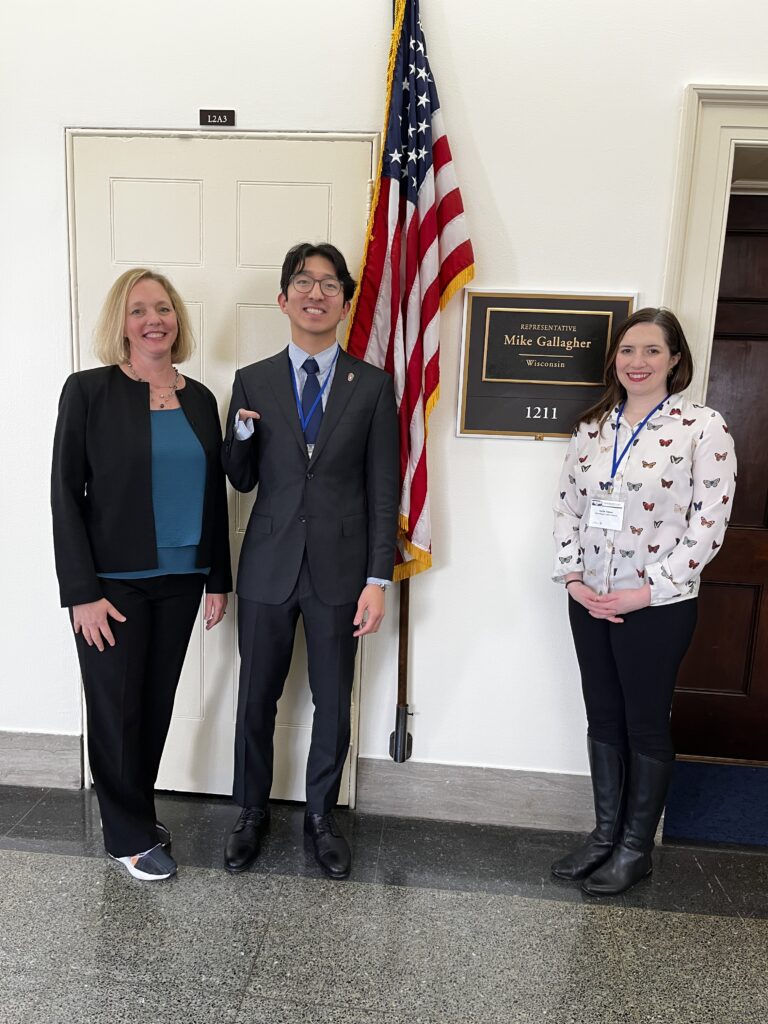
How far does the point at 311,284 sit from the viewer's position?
6.60ft

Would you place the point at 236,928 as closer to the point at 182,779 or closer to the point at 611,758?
the point at 182,779

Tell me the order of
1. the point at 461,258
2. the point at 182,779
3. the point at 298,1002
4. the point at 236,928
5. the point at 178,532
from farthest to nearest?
the point at 182,779, the point at 461,258, the point at 178,532, the point at 236,928, the point at 298,1002

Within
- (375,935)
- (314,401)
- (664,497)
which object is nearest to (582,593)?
(664,497)

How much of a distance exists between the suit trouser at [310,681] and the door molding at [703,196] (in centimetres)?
136

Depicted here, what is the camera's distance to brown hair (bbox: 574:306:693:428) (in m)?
1.98

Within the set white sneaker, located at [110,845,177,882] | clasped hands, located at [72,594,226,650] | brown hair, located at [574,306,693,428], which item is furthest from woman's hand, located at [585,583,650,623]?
white sneaker, located at [110,845,177,882]

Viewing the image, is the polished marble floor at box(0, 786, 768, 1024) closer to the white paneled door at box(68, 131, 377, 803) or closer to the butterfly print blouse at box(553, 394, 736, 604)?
the butterfly print blouse at box(553, 394, 736, 604)

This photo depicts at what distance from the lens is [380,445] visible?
2.09 meters

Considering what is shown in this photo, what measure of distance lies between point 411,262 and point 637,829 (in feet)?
5.99

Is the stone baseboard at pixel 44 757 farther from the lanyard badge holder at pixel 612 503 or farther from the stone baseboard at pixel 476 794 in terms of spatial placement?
the lanyard badge holder at pixel 612 503

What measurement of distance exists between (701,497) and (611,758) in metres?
0.83

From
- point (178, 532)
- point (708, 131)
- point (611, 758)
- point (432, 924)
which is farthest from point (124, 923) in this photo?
point (708, 131)

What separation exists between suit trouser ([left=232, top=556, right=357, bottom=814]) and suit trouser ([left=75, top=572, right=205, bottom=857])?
0.21 m

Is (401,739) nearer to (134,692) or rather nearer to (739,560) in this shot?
(134,692)
